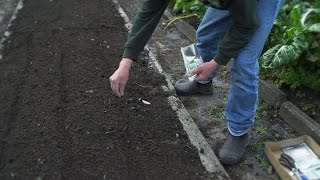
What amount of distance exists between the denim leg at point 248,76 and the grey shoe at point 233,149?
5cm

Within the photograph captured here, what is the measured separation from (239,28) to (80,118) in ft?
4.75

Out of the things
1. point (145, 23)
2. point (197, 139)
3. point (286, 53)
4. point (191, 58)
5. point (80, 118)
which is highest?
point (145, 23)

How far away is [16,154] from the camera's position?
2527 mm

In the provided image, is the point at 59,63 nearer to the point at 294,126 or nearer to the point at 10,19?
the point at 10,19

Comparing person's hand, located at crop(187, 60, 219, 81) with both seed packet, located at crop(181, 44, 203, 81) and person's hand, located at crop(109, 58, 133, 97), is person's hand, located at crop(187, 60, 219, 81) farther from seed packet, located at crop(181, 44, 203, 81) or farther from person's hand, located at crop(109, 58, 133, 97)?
seed packet, located at crop(181, 44, 203, 81)

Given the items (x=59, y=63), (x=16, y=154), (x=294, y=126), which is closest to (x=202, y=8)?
(x=59, y=63)

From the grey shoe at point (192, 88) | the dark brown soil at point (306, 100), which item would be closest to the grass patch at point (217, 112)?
the grey shoe at point (192, 88)

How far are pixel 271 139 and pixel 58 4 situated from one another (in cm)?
408

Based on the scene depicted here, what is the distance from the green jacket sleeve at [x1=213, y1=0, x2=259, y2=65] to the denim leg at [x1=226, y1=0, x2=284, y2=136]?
0.16m

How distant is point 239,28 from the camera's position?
2.17 m

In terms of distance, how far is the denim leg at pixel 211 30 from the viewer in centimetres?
288

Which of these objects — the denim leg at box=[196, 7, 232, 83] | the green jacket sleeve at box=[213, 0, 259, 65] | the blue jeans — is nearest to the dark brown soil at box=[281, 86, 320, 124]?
the blue jeans

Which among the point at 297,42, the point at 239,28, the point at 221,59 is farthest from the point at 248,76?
the point at 297,42

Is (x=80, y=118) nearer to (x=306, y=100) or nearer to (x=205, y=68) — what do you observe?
(x=205, y=68)
